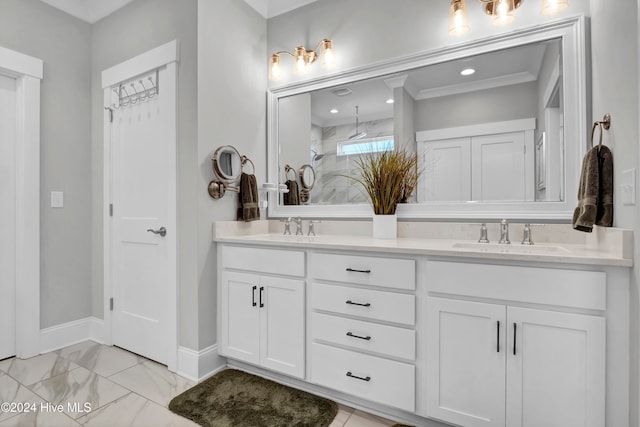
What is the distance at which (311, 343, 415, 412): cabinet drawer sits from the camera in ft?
5.10

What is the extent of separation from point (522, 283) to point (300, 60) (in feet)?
6.59

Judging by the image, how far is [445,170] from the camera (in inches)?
80.7

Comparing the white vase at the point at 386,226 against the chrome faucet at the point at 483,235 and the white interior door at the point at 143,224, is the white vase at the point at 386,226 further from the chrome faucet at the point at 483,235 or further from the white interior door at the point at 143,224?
the white interior door at the point at 143,224

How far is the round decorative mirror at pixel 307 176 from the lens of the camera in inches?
99.7

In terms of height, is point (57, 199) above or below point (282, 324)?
above

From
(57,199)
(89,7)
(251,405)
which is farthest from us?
(89,7)

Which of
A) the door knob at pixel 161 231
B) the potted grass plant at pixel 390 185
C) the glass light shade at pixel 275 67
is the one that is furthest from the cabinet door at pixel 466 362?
the glass light shade at pixel 275 67

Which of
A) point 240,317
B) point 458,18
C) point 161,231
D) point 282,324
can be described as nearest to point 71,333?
point 161,231

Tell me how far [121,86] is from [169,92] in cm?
61

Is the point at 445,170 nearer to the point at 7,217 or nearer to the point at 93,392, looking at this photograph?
the point at 93,392

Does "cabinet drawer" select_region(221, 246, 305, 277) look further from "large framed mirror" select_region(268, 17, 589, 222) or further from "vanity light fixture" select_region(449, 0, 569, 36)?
"vanity light fixture" select_region(449, 0, 569, 36)

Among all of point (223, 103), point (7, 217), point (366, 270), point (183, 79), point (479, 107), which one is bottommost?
point (366, 270)

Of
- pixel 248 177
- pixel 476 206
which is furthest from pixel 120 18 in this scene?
pixel 476 206

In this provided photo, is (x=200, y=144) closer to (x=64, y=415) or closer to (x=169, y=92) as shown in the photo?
(x=169, y=92)
